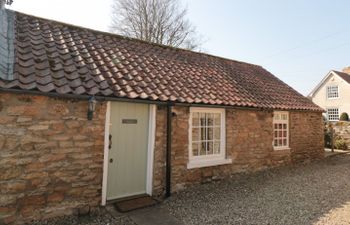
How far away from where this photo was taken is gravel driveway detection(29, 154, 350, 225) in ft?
18.0

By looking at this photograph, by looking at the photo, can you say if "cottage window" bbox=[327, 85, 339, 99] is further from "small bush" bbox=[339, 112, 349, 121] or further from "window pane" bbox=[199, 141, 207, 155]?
"window pane" bbox=[199, 141, 207, 155]

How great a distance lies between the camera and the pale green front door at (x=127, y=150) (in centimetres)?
637

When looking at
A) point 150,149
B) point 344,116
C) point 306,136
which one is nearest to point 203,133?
point 150,149

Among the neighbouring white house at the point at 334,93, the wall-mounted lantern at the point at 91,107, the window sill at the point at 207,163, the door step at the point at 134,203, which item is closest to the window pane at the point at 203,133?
the window sill at the point at 207,163

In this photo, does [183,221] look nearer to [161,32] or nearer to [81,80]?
[81,80]

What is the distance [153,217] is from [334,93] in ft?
113

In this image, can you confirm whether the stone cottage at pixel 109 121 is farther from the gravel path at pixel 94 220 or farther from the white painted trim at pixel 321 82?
the white painted trim at pixel 321 82

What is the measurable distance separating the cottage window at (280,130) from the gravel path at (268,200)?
1505 mm

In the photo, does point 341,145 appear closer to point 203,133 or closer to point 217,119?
point 217,119

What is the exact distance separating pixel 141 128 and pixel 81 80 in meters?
1.98

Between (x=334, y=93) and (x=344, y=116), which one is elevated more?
(x=334, y=93)

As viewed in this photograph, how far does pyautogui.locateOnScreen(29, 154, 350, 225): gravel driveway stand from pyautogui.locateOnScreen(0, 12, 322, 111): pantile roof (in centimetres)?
268

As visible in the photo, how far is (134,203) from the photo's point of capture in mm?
6273

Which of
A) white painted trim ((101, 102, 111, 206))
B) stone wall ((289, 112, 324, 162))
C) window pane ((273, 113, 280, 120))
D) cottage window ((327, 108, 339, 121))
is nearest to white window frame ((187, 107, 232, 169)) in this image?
white painted trim ((101, 102, 111, 206))
